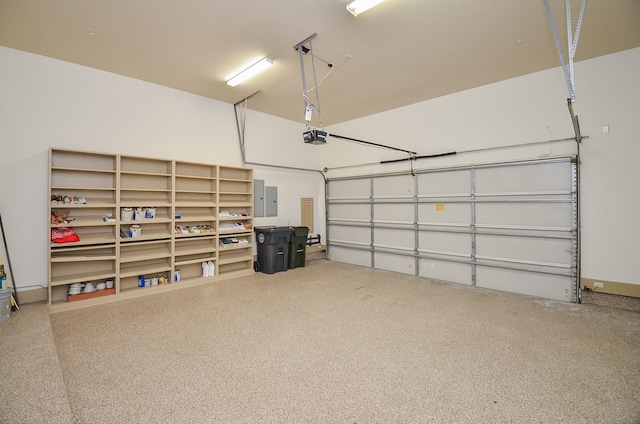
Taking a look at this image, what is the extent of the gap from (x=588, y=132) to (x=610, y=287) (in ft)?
7.43

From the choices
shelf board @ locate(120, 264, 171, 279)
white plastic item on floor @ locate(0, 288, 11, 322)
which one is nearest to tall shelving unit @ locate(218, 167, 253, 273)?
shelf board @ locate(120, 264, 171, 279)

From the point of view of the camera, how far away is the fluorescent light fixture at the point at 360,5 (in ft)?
9.49

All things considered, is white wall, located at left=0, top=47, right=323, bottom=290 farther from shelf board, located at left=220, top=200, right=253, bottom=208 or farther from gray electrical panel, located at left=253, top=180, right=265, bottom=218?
gray electrical panel, located at left=253, top=180, right=265, bottom=218

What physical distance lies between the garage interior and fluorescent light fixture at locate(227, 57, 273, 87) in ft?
0.36

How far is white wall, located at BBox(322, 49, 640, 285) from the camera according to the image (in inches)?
157

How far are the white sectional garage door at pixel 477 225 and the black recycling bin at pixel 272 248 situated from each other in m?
1.81

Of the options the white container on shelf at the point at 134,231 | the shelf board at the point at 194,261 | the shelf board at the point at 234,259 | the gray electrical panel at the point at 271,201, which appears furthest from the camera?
the gray electrical panel at the point at 271,201

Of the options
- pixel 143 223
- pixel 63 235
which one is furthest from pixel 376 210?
pixel 63 235

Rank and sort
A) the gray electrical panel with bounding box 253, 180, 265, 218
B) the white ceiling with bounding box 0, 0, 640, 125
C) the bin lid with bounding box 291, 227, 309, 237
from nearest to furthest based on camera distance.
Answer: the white ceiling with bounding box 0, 0, 640, 125, the bin lid with bounding box 291, 227, 309, 237, the gray electrical panel with bounding box 253, 180, 265, 218

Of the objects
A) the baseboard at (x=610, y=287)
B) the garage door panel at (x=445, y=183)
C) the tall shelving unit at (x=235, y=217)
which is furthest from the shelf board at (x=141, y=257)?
the baseboard at (x=610, y=287)

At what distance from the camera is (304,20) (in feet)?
11.0

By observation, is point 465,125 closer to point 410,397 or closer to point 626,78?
point 626,78

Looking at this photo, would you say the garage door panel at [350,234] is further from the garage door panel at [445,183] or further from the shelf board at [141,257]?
the shelf board at [141,257]

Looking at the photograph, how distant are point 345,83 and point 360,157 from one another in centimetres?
235
